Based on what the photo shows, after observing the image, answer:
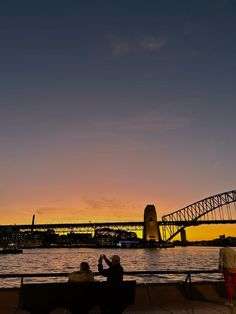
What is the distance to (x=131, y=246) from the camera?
192625 mm

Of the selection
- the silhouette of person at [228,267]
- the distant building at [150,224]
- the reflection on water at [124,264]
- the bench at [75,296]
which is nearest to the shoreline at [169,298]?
the silhouette of person at [228,267]

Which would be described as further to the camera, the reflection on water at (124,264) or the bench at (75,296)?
the reflection on water at (124,264)

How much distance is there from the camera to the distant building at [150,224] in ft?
481

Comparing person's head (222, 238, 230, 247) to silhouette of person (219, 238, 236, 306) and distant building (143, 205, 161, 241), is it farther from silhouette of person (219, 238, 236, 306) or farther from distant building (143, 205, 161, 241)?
distant building (143, 205, 161, 241)

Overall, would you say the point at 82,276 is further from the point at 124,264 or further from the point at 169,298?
the point at 124,264

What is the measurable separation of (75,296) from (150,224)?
147 meters

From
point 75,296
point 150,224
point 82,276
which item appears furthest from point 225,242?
point 150,224

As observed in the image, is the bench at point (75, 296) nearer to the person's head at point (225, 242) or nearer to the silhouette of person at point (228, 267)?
the silhouette of person at point (228, 267)

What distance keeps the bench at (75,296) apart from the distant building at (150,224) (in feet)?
463

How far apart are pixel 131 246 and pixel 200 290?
187413mm

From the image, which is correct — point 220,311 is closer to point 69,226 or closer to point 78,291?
point 78,291

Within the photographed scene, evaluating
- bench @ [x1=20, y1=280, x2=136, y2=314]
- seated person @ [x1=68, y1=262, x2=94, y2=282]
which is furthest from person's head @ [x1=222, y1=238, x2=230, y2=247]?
seated person @ [x1=68, y1=262, x2=94, y2=282]

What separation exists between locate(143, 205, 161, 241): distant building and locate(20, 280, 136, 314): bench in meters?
141

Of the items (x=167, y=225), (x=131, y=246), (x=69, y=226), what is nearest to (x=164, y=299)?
(x=167, y=225)
